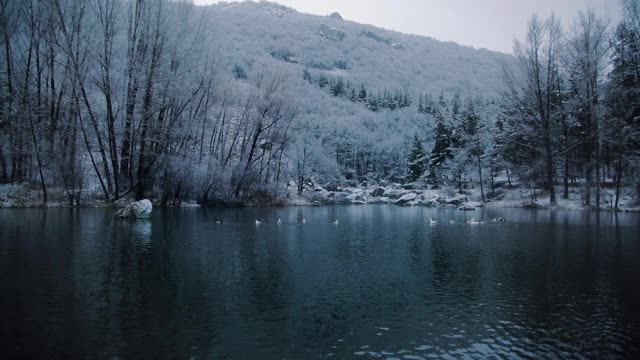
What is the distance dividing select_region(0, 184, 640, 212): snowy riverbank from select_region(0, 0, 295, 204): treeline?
2.69ft

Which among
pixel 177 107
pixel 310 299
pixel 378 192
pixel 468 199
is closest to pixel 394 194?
pixel 378 192

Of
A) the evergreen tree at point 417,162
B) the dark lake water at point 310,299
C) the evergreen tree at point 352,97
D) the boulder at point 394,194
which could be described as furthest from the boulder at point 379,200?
the evergreen tree at point 352,97

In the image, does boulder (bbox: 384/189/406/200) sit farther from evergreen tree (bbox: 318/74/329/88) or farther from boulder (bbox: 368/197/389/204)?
evergreen tree (bbox: 318/74/329/88)

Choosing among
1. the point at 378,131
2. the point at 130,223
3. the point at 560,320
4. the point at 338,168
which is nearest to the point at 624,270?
the point at 560,320

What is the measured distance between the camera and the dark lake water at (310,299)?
5617 mm

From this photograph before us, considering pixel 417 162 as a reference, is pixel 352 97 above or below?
above

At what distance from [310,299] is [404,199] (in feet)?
152

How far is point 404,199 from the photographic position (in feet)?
174

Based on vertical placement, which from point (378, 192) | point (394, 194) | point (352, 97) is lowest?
point (394, 194)

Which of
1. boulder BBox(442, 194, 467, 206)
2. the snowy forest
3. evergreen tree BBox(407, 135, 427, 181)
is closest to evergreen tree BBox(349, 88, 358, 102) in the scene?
evergreen tree BBox(407, 135, 427, 181)

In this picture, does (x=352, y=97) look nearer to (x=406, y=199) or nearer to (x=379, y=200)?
(x=379, y=200)

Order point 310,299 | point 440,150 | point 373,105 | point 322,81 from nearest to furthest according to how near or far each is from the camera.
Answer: point 310,299, point 440,150, point 373,105, point 322,81

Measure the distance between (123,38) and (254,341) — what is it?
31.3 meters

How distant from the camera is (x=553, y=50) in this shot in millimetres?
37219
